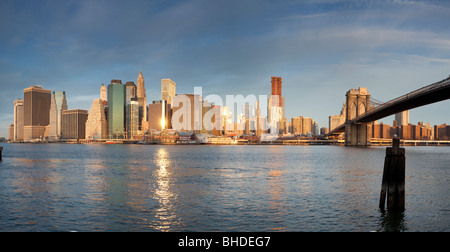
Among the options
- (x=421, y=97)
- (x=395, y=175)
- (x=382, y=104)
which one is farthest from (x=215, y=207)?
(x=382, y=104)

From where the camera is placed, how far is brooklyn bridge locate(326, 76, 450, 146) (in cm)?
Result: 6303

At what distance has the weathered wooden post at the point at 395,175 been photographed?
54.9 feet

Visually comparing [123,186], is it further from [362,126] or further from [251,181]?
[362,126]

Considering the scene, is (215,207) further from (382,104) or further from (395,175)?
(382,104)

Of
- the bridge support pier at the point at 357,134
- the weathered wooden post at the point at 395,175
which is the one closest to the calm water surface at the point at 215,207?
the weathered wooden post at the point at 395,175

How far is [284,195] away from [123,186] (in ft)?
41.7

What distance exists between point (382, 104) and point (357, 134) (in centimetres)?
4042

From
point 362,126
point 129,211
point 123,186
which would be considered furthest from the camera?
point 362,126

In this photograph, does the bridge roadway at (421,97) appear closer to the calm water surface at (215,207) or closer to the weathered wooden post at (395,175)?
the calm water surface at (215,207)

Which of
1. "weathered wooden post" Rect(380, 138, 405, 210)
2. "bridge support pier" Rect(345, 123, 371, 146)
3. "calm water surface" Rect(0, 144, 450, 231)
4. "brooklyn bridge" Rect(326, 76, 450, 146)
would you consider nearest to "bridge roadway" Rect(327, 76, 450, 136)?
"brooklyn bridge" Rect(326, 76, 450, 146)

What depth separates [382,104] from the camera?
99.2 meters

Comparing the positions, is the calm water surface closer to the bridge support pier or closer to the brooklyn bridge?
the brooklyn bridge
